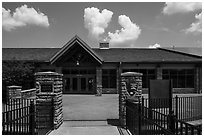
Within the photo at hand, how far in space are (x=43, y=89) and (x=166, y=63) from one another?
2184 cm

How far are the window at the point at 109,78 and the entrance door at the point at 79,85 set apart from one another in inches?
50.6

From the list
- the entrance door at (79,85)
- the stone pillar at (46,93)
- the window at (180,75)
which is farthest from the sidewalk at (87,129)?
the window at (180,75)

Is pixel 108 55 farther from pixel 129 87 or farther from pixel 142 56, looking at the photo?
pixel 129 87

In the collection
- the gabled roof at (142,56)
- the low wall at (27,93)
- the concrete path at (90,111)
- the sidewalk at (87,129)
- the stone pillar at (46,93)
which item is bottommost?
the concrete path at (90,111)

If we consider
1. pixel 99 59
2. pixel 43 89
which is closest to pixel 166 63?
pixel 99 59

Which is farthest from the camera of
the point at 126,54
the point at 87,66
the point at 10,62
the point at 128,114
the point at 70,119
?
the point at 126,54

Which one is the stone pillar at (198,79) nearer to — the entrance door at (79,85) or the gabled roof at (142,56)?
the gabled roof at (142,56)

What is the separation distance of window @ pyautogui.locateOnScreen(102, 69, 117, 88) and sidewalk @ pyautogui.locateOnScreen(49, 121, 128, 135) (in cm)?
1832

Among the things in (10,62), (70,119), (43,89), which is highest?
(10,62)

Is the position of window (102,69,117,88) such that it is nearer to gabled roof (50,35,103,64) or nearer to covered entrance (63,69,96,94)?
covered entrance (63,69,96,94)

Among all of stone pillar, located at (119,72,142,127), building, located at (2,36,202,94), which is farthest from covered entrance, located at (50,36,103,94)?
stone pillar, located at (119,72,142,127)

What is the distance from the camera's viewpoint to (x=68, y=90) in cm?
2856

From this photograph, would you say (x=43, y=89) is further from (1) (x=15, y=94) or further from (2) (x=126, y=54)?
(2) (x=126, y=54)

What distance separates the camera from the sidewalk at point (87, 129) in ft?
27.1
